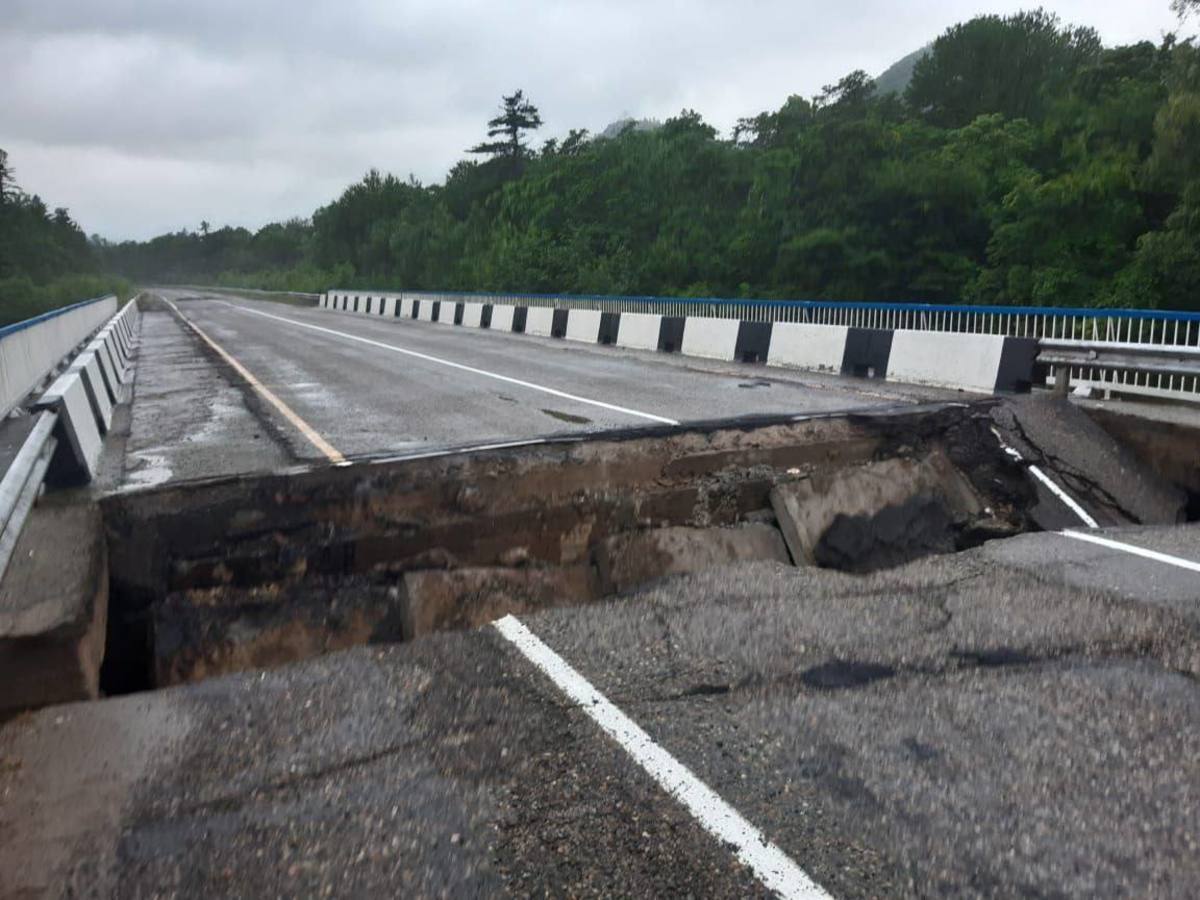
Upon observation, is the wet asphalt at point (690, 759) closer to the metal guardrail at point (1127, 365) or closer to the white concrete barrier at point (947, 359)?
the metal guardrail at point (1127, 365)

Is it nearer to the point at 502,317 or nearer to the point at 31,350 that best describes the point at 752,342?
the point at 31,350

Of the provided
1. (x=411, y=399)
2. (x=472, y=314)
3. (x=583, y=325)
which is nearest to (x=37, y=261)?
(x=472, y=314)

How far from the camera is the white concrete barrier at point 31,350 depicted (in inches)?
358

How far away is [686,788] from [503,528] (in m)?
3.08

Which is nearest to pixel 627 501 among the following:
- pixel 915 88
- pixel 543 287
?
pixel 543 287

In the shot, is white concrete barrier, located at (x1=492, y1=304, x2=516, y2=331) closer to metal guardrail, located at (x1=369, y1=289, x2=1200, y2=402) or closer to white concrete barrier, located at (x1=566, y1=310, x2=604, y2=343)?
metal guardrail, located at (x1=369, y1=289, x2=1200, y2=402)

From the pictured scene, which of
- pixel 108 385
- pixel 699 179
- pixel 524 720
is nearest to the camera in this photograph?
pixel 524 720

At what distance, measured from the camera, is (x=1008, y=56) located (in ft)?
206

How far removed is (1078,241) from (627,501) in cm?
3248

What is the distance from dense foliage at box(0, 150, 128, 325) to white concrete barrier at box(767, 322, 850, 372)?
208 ft

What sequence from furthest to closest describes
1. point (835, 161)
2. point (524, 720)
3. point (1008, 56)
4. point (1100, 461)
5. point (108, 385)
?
point (1008, 56)
point (835, 161)
point (108, 385)
point (1100, 461)
point (524, 720)

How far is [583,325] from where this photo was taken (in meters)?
22.6

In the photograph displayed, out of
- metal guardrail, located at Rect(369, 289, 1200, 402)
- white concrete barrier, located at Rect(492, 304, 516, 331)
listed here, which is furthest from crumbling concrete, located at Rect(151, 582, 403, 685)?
white concrete barrier, located at Rect(492, 304, 516, 331)

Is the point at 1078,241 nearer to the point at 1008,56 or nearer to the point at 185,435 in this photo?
the point at 185,435
